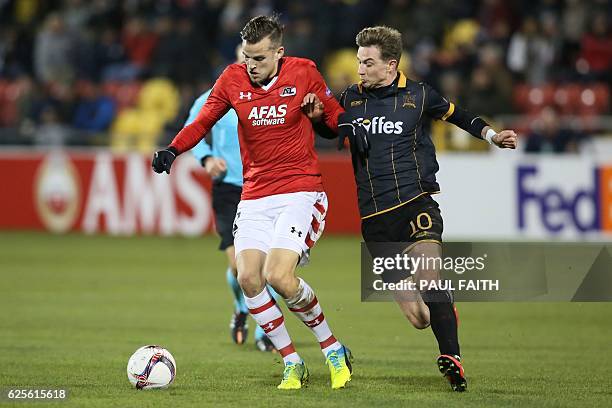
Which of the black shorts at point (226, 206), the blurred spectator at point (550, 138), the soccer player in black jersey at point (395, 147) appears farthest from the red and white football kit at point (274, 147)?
the blurred spectator at point (550, 138)

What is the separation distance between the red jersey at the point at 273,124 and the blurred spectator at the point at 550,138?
35.4ft

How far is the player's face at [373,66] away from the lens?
302 inches

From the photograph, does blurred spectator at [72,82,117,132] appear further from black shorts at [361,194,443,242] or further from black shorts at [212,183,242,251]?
black shorts at [361,194,443,242]

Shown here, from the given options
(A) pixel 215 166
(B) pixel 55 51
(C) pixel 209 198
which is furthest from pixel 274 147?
(B) pixel 55 51

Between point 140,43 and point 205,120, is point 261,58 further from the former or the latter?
point 140,43

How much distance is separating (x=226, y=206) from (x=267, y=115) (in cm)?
258

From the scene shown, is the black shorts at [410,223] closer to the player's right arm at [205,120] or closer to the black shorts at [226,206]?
the player's right arm at [205,120]

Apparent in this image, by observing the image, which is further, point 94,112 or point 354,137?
point 94,112

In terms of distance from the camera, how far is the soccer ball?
7512 mm

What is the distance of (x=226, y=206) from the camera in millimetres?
10164

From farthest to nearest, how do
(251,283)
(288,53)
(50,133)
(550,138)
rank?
(288,53) → (50,133) → (550,138) → (251,283)

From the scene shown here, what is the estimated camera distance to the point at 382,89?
7820mm

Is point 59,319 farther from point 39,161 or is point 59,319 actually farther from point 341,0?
point 341,0

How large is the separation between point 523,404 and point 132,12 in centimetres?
1929
